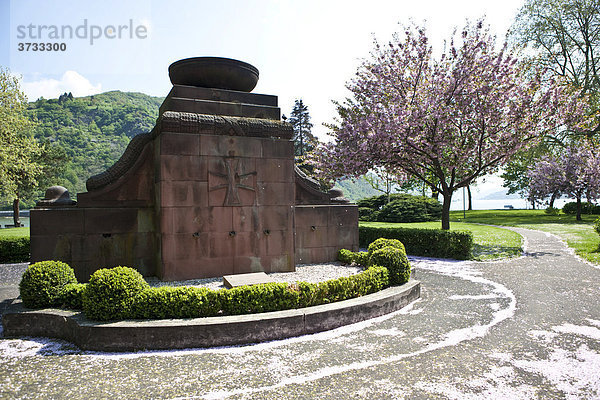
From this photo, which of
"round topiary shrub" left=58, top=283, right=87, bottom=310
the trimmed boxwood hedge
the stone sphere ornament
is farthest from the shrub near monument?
"round topiary shrub" left=58, top=283, right=87, bottom=310

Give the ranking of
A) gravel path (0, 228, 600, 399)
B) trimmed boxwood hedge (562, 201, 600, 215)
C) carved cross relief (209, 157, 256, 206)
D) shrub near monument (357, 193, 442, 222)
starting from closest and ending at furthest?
gravel path (0, 228, 600, 399) < carved cross relief (209, 157, 256, 206) < shrub near monument (357, 193, 442, 222) < trimmed boxwood hedge (562, 201, 600, 215)

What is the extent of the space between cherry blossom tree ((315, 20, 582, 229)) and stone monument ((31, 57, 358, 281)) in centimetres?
743

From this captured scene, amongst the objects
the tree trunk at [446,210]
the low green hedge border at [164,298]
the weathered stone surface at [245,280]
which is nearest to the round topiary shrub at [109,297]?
the low green hedge border at [164,298]

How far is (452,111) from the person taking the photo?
14.8 m

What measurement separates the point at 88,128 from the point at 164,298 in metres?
129

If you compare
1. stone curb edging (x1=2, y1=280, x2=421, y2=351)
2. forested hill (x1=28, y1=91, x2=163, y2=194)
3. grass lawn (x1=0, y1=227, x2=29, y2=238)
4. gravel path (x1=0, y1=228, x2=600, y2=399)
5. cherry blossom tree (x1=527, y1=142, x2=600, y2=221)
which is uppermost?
forested hill (x1=28, y1=91, x2=163, y2=194)

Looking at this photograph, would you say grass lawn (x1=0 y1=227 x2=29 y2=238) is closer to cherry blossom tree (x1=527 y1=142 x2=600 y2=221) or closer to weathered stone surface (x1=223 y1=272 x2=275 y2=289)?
weathered stone surface (x1=223 y1=272 x2=275 y2=289)

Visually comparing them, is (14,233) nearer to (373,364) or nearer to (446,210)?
(446,210)

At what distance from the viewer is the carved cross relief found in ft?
27.5

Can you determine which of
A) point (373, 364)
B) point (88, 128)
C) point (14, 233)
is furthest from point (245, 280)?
point (88, 128)

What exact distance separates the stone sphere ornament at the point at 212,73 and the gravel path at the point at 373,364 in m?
6.19

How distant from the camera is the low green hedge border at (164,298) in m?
5.48

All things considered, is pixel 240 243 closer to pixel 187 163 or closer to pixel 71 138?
pixel 187 163

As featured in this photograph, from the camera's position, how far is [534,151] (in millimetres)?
29578
